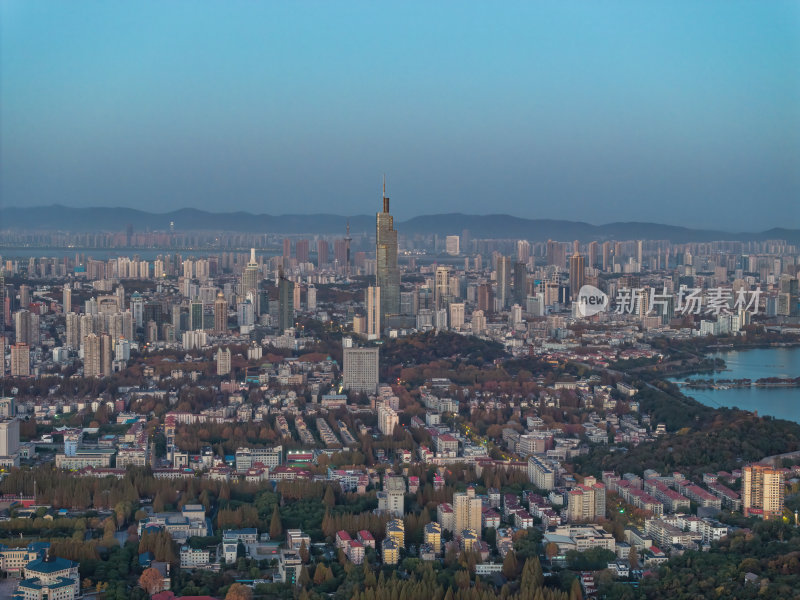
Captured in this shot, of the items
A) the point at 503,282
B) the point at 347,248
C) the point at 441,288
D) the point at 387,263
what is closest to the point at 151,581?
the point at 387,263

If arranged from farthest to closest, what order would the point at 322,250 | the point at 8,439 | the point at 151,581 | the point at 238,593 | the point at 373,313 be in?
the point at 322,250
the point at 373,313
the point at 8,439
the point at 151,581
the point at 238,593

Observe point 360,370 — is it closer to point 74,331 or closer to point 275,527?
point 74,331

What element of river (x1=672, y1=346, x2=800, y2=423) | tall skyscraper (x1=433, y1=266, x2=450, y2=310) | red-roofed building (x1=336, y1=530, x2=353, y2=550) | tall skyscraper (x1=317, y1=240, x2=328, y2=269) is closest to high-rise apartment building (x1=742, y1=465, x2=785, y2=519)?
red-roofed building (x1=336, y1=530, x2=353, y2=550)

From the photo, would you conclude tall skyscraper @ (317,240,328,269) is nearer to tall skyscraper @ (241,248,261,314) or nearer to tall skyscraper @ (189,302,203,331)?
tall skyscraper @ (241,248,261,314)

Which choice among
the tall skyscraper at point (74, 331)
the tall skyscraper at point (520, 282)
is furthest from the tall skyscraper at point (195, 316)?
the tall skyscraper at point (520, 282)

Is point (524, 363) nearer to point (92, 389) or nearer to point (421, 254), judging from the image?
point (92, 389)

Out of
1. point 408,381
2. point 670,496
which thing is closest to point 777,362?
point 408,381
